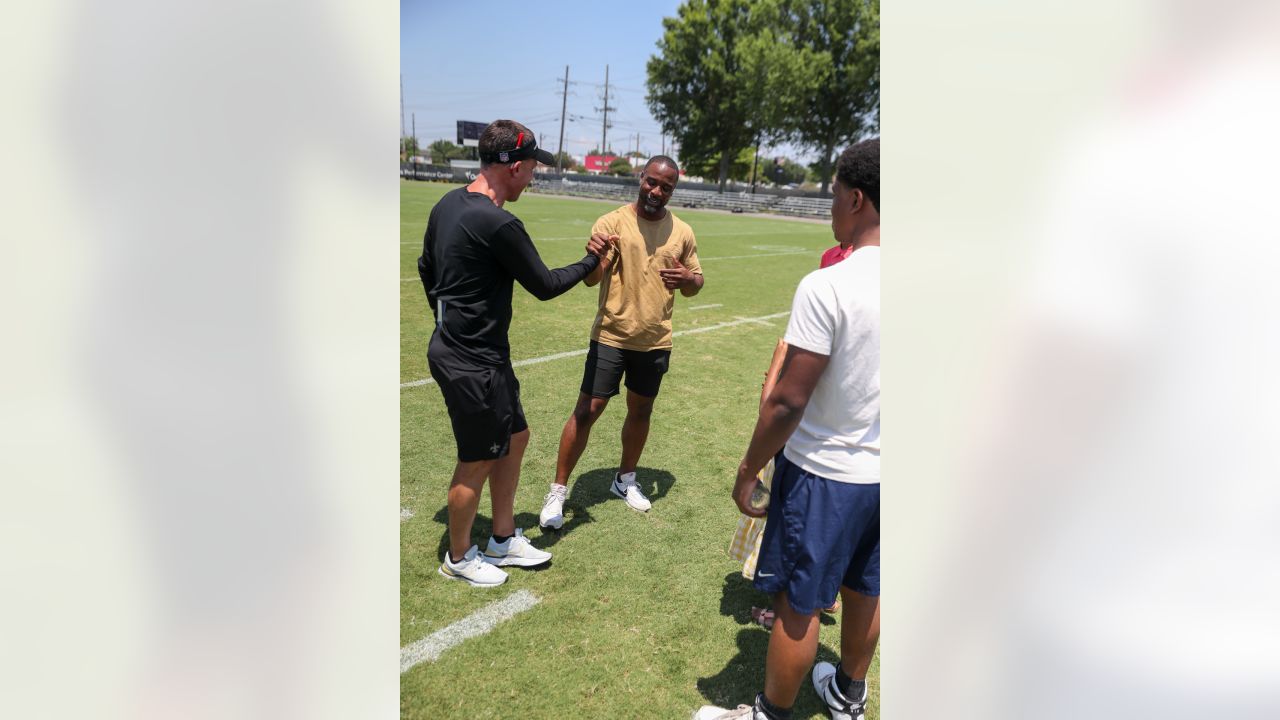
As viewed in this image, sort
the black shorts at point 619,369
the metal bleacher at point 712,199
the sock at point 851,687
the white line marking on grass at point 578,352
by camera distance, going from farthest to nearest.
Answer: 1. the metal bleacher at point 712,199
2. the white line marking on grass at point 578,352
3. the black shorts at point 619,369
4. the sock at point 851,687

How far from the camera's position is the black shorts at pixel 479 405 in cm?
284

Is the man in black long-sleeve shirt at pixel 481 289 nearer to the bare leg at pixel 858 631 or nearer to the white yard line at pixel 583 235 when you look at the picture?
the bare leg at pixel 858 631

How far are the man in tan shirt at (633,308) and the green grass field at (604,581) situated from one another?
1.49 ft

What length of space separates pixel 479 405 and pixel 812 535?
4.88 ft

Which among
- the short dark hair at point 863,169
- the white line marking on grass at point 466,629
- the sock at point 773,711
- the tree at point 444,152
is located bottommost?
the white line marking on grass at point 466,629

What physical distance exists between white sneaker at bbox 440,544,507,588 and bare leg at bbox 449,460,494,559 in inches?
4.9

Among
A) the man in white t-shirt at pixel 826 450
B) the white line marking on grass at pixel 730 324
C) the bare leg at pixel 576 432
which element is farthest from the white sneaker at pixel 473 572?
the white line marking on grass at pixel 730 324

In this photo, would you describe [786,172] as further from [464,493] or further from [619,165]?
[464,493]

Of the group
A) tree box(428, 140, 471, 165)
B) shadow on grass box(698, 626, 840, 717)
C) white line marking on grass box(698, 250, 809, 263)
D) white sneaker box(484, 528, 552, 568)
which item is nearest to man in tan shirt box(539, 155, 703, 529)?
white sneaker box(484, 528, 552, 568)

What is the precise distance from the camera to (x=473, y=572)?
3127 mm

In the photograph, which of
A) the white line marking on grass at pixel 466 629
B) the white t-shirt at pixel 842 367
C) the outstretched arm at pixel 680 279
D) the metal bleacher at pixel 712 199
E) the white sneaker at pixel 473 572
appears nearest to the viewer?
the white t-shirt at pixel 842 367
